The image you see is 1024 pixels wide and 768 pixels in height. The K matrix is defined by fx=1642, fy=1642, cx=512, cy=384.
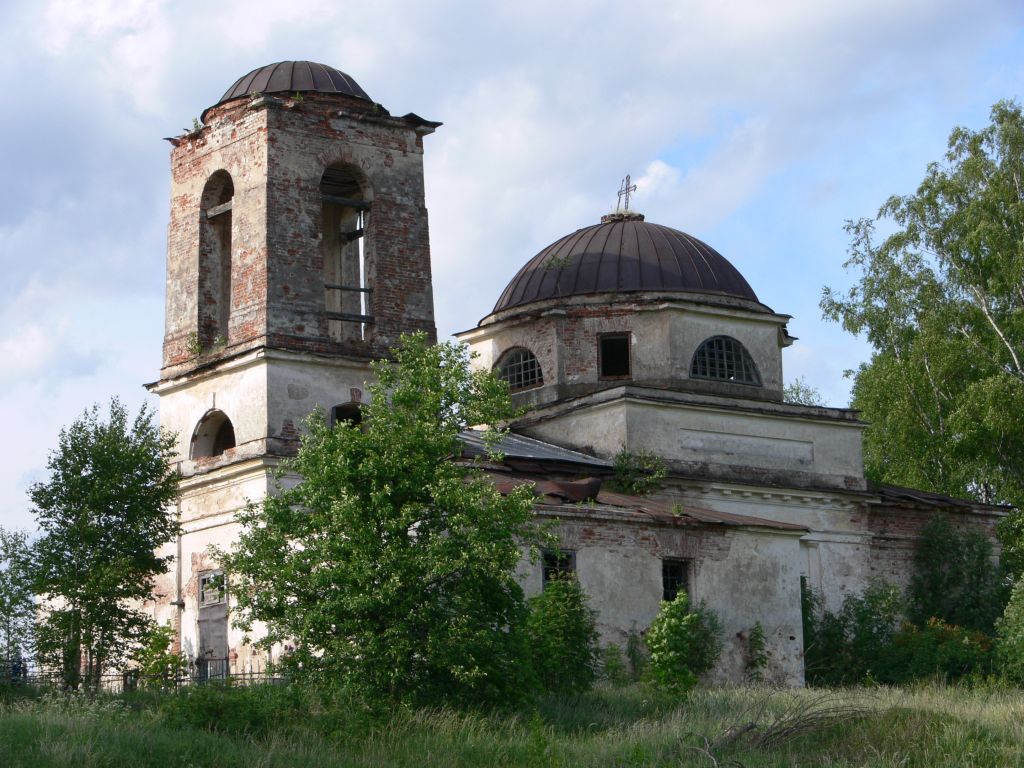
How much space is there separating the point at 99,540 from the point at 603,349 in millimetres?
10752

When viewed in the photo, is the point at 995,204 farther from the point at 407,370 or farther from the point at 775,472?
the point at 407,370

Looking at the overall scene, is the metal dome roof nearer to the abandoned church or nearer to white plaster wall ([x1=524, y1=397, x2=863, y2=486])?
the abandoned church

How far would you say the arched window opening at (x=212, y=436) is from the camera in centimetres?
2644

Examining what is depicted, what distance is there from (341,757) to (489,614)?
3034 mm

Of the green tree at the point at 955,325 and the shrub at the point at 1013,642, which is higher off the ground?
the green tree at the point at 955,325

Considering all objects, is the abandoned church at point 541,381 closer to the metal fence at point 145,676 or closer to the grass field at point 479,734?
the metal fence at point 145,676

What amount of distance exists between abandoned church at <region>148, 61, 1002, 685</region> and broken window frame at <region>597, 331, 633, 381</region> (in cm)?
5

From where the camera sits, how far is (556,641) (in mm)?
21438

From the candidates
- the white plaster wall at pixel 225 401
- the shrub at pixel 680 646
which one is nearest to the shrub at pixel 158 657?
the white plaster wall at pixel 225 401

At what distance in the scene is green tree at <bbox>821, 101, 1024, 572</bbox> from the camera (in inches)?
1373

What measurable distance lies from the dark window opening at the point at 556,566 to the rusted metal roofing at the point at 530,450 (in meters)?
2.77

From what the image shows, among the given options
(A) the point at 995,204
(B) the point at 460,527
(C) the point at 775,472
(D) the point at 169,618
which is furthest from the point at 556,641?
(A) the point at 995,204

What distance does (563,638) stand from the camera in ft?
70.9

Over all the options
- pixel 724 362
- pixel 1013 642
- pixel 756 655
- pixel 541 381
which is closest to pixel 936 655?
pixel 1013 642
